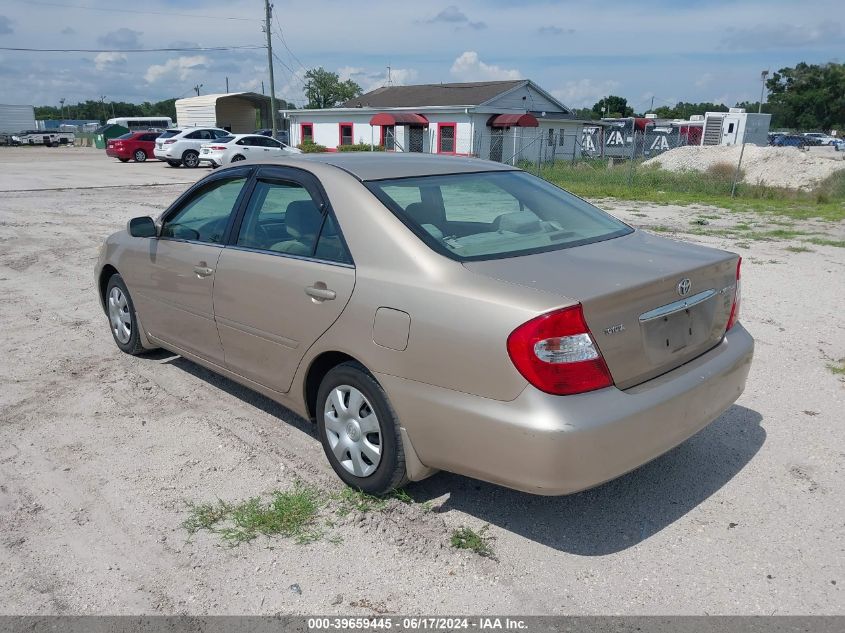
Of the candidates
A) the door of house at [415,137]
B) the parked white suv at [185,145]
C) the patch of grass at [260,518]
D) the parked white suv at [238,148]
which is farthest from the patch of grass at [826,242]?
the door of house at [415,137]

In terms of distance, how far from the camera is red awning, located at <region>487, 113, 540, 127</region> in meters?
35.6

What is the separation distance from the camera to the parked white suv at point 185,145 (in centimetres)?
3022

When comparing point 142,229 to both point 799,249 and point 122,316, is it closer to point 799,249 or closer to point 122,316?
point 122,316

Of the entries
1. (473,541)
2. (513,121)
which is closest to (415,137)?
(513,121)

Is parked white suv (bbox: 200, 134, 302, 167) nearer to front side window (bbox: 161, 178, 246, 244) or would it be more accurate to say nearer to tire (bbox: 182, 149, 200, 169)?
tire (bbox: 182, 149, 200, 169)

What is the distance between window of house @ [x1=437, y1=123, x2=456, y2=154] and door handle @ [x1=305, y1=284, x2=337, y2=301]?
3431cm

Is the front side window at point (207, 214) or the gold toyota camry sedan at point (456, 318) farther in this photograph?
the front side window at point (207, 214)

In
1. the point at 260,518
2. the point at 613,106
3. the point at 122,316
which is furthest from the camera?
the point at 613,106

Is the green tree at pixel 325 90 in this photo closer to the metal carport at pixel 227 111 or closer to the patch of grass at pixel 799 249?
the metal carport at pixel 227 111

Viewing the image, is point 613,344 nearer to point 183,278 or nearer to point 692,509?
point 692,509

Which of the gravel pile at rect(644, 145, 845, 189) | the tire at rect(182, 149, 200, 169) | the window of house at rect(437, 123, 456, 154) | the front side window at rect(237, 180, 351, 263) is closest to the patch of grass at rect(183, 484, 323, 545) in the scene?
the front side window at rect(237, 180, 351, 263)

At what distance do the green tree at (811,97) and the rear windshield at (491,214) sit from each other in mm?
92674

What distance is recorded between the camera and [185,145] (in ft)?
99.2

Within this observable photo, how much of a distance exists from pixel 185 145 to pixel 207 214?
28159mm
